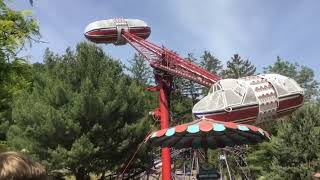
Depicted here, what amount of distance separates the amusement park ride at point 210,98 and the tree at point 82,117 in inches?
80.2

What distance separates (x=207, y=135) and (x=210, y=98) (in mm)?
11366

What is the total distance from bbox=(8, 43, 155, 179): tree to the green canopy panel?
35.2 feet

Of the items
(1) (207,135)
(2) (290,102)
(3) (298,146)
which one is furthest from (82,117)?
(1) (207,135)

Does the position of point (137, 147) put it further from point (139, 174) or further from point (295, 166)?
point (295, 166)

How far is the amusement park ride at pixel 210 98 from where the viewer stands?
15.3 m

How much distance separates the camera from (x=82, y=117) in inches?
1079

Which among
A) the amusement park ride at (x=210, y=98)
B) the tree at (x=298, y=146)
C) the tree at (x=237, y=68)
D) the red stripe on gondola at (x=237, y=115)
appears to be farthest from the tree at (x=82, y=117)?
the tree at (x=237, y=68)

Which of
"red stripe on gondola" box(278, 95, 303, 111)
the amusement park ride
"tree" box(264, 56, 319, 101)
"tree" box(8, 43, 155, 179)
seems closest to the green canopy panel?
the amusement park ride

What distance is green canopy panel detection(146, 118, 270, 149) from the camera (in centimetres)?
1344

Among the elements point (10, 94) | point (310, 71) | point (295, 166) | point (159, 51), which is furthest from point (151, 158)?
point (310, 71)

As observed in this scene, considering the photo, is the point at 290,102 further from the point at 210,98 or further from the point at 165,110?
the point at 165,110

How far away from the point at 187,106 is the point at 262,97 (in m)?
35.1

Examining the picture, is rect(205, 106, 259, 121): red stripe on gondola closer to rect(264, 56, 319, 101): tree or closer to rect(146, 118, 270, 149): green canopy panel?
rect(146, 118, 270, 149): green canopy panel

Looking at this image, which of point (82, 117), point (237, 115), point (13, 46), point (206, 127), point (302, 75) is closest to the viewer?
point (13, 46)
